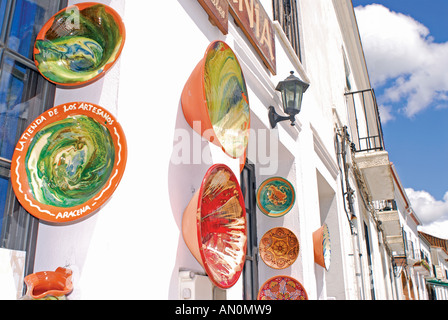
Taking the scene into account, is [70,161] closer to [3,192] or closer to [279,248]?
[3,192]

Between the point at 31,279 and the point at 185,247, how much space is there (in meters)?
0.75

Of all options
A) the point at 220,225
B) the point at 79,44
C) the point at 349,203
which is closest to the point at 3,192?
the point at 79,44

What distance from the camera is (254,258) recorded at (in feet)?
12.8

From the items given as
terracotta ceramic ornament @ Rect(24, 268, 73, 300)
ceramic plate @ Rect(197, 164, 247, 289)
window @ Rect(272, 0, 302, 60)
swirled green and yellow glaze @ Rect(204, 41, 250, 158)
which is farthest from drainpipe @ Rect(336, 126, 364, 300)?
terracotta ceramic ornament @ Rect(24, 268, 73, 300)

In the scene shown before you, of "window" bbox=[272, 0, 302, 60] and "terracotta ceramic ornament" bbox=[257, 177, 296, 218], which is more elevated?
"window" bbox=[272, 0, 302, 60]

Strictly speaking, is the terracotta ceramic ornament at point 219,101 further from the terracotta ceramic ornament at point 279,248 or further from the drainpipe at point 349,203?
the drainpipe at point 349,203

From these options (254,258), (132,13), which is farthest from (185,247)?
(254,258)

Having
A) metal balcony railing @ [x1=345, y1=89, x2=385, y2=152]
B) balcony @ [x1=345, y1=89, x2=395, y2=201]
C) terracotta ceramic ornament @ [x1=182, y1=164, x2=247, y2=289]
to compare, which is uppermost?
metal balcony railing @ [x1=345, y1=89, x2=385, y2=152]

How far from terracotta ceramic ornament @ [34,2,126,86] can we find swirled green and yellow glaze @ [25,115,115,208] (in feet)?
0.70

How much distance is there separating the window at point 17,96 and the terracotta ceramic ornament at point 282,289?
2.56 meters

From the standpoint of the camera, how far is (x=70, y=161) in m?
1.62

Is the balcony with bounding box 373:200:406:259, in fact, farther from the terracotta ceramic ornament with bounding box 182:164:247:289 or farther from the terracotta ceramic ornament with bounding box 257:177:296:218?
the terracotta ceramic ornament with bounding box 182:164:247:289

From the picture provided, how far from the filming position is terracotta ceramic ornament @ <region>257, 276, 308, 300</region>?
147 inches

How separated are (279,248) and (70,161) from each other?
274 centimetres
